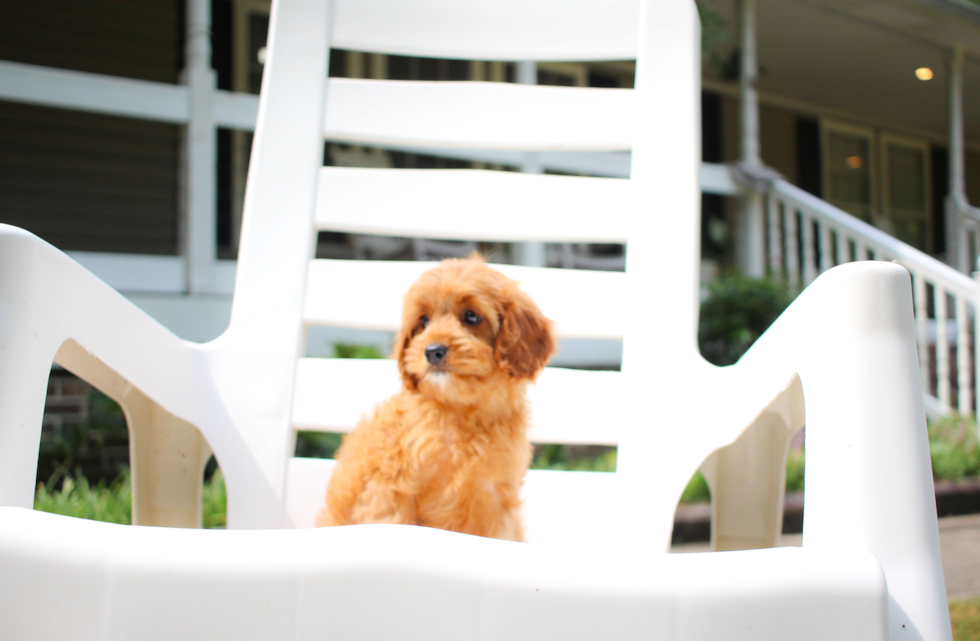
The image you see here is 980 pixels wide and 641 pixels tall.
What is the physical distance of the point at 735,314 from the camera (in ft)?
16.1

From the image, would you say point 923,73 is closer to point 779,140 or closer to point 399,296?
point 779,140

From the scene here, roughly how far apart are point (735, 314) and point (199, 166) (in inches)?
153

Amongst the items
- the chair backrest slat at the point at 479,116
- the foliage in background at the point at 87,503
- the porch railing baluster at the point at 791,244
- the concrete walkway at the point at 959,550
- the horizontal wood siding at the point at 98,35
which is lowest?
the concrete walkway at the point at 959,550

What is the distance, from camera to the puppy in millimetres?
1139

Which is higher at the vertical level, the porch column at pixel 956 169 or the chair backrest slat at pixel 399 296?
the porch column at pixel 956 169

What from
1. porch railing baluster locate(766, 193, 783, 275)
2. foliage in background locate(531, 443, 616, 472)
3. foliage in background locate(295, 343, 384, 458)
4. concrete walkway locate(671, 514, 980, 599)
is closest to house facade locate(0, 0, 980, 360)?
porch railing baluster locate(766, 193, 783, 275)

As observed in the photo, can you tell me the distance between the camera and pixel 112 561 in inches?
22.6

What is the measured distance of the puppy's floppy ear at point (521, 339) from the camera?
4.06 ft

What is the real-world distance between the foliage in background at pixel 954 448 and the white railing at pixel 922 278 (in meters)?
0.37

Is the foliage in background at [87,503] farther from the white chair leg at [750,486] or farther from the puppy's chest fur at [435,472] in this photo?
the white chair leg at [750,486]

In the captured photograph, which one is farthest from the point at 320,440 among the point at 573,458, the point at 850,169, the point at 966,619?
the point at 850,169

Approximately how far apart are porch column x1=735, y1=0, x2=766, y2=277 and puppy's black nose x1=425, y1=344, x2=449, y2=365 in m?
5.74

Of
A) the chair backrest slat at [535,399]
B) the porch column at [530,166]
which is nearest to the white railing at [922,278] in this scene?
the porch column at [530,166]

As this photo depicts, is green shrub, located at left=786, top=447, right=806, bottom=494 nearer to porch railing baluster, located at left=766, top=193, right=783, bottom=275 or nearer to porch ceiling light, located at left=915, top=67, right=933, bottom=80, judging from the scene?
porch railing baluster, located at left=766, top=193, right=783, bottom=275
